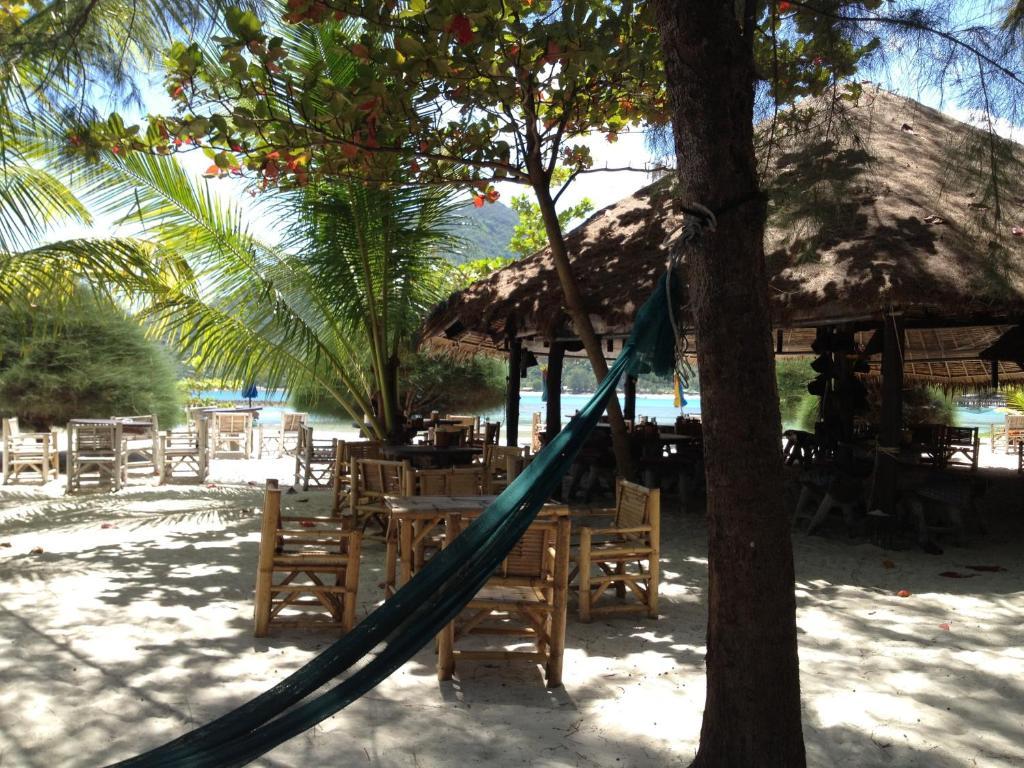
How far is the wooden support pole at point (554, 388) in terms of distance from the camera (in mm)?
8000

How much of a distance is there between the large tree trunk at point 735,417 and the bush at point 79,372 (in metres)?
12.0

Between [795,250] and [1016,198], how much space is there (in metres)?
2.70

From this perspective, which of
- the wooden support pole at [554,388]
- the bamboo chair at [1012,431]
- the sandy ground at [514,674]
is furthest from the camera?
the bamboo chair at [1012,431]

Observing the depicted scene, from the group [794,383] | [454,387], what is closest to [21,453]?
[454,387]

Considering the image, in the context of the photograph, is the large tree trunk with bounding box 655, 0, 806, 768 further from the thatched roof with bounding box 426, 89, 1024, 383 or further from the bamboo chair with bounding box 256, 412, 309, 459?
the bamboo chair with bounding box 256, 412, 309, 459

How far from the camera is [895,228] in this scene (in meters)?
6.00

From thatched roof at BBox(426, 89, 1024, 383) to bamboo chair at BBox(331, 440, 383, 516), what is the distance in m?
1.57

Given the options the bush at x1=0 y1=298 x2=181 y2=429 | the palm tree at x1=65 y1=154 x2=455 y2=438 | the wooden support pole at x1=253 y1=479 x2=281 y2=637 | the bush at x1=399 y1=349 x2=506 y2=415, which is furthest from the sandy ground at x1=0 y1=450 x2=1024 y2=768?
the bush at x1=399 y1=349 x2=506 y2=415

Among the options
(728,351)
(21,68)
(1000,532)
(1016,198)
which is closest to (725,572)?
(728,351)

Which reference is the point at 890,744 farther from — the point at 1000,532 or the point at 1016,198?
the point at 1016,198

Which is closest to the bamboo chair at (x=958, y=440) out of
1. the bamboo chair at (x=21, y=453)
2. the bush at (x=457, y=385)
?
the bush at (x=457, y=385)

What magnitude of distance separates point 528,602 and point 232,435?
10457mm

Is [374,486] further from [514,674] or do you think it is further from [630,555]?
[514,674]

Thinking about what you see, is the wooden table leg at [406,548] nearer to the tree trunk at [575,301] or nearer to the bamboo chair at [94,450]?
the tree trunk at [575,301]
